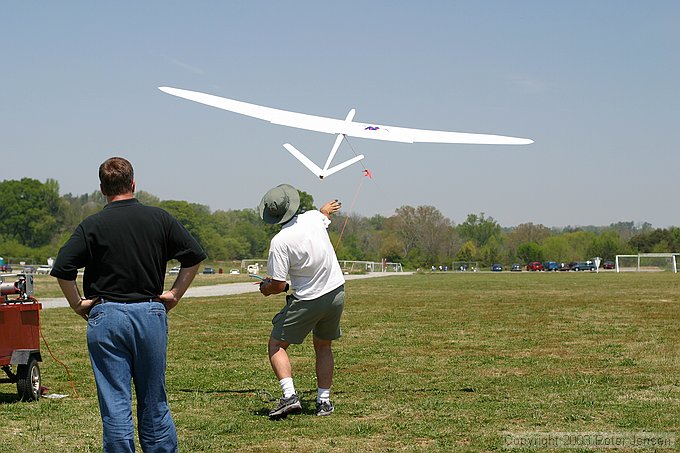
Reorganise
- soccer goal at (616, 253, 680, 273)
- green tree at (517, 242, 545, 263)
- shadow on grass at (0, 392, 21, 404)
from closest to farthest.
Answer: shadow on grass at (0, 392, 21, 404) < soccer goal at (616, 253, 680, 273) < green tree at (517, 242, 545, 263)

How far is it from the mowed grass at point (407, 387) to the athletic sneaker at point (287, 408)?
0.27ft

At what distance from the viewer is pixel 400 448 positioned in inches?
235

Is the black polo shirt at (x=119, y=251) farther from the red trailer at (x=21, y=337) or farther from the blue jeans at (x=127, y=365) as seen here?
the red trailer at (x=21, y=337)

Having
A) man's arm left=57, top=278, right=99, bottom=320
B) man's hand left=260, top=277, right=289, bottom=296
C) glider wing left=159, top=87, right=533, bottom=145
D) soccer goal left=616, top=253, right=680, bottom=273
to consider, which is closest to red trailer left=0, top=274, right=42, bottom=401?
man's hand left=260, top=277, right=289, bottom=296

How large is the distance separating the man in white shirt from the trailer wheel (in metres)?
2.37

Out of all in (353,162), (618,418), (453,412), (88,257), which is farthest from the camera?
(353,162)

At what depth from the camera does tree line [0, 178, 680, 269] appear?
4572 inches

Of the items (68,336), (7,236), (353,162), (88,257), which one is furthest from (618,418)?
(7,236)

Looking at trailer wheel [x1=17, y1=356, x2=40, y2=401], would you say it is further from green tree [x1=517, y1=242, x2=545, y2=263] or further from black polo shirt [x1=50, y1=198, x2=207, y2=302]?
green tree [x1=517, y1=242, x2=545, y2=263]

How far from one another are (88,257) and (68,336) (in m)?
11.1

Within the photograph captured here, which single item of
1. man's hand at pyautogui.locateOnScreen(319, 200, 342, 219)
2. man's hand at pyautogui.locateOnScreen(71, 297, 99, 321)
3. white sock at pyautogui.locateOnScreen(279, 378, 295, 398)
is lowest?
white sock at pyautogui.locateOnScreen(279, 378, 295, 398)

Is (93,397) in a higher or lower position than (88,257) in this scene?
lower

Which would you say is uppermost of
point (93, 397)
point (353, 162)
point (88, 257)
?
point (353, 162)

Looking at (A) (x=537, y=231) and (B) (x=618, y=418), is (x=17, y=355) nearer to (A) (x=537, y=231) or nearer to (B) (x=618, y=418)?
(B) (x=618, y=418)
